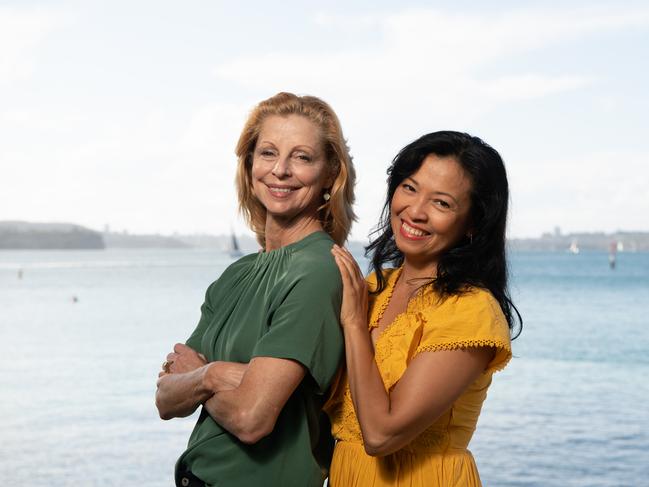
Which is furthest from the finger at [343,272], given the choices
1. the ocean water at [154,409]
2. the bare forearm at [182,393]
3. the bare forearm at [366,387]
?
the ocean water at [154,409]

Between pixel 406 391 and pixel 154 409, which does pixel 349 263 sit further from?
pixel 154 409

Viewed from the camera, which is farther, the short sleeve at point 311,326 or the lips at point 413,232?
the lips at point 413,232

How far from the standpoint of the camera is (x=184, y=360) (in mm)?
2943

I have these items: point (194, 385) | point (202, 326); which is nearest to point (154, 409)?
point (202, 326)

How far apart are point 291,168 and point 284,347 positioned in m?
0.55

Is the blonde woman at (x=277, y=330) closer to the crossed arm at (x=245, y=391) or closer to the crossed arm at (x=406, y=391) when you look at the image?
the crossed arm at (x=245, y=391)

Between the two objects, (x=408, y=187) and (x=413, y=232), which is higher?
(x=408, y=187)

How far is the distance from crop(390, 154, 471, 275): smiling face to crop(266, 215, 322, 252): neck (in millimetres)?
257

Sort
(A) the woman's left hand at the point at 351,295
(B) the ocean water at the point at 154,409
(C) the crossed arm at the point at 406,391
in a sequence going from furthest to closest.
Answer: (B) the ocean water at the point at 154,409, (A) the woman's left hand at the point at 351,295, (C) the crossed arm at the point at 406,391

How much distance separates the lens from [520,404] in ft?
49.2

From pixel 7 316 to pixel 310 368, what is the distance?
32.6 meters

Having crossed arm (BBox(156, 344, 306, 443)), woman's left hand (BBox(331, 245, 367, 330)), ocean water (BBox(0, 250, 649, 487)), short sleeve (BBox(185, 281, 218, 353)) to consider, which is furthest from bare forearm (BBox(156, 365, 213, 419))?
ocean water (BBox(0, 250, 649, 487))

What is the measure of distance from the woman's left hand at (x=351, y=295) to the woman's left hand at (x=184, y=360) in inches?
19.7

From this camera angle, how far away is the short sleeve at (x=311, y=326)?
2.61m
